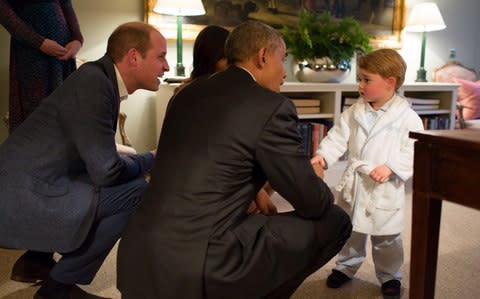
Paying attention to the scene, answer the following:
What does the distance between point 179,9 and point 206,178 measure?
2.26 metres

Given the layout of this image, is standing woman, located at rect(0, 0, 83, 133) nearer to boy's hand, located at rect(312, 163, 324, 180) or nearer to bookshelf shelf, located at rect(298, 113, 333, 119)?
boy's hand, located at rect(312, 163, 324, 180)

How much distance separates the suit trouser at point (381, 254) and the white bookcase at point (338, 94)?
57.8 inches

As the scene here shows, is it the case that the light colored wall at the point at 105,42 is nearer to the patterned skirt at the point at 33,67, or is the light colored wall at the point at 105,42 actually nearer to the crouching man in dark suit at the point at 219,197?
the patterned skirt at the point at 33,67

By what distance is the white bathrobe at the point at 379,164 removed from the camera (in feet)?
5.42

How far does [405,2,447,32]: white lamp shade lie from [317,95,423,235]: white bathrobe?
2545mm

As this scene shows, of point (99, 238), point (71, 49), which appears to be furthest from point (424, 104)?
point (99, 238)

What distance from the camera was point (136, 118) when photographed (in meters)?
3.34

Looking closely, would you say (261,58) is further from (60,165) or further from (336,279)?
(336,279)

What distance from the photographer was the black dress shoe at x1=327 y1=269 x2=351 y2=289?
1779 mm

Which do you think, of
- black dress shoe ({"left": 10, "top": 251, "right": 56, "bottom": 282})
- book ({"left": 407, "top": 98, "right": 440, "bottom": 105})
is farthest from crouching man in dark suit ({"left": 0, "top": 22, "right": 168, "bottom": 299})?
book ({"left": 407, "top": 98, "right": 440, "bottom": 105})

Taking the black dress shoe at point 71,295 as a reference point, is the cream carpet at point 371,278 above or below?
below

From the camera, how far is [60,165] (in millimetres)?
1416

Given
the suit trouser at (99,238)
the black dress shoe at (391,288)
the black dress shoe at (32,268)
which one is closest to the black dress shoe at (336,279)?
the black dress shoe at (391,288)

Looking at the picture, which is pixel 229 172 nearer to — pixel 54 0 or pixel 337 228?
pixel 337 228
